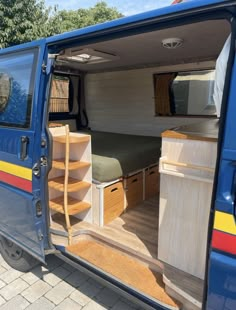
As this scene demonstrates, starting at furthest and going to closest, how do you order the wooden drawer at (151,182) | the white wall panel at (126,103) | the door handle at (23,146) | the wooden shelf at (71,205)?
the white wall panel at (126,103) < the wooden drawer at (151,182) < the wooden shelf at (71,205) < the door handle at (23,146)

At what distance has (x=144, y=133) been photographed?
14.3 ft

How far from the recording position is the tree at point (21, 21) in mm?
7332

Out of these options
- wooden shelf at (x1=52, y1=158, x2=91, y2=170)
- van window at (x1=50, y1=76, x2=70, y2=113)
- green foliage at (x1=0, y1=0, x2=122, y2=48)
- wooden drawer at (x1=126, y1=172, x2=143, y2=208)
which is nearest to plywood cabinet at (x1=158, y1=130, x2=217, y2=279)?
wooden shelf at (x1=52, y1=158, x2=91, y2=170)

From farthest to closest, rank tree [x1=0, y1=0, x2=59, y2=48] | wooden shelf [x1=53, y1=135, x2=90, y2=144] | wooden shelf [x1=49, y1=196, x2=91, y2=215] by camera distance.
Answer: tree [x1=0, y1=0, x2=59, y2=48] → wooden shelf [x1=49, y1=196, x2=91, y2=215] → wooden shelf [x1=53, y1=135, x2=90, y2=144]

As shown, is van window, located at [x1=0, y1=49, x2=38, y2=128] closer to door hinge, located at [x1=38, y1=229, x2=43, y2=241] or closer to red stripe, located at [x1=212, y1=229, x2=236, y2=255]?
door hinge, located at [x1=38, y1=229, x2=43, y2=241]

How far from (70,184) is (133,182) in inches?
30.4

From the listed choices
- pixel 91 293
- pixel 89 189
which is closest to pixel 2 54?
pixel 89 189

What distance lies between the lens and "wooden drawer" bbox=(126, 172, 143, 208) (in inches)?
111

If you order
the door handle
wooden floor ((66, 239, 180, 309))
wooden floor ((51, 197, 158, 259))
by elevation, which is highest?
the door handle

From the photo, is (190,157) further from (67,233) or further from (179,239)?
(67,233)

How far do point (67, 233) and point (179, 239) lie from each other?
3.20ft

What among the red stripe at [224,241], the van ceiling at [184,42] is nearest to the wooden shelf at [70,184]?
the van ceiling at [184,42]

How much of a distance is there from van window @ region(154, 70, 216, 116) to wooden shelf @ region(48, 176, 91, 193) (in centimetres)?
212

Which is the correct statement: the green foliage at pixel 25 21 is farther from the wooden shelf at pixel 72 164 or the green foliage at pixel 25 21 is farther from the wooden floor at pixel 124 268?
the wooden floor at pixel 124 268
